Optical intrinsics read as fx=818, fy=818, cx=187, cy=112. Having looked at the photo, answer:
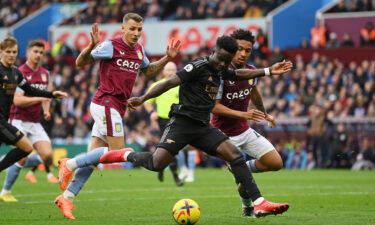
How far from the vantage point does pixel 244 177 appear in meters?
9.75

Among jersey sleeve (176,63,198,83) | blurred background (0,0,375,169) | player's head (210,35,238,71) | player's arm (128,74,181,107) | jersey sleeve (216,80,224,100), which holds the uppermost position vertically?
player's head (210,35,238,71)

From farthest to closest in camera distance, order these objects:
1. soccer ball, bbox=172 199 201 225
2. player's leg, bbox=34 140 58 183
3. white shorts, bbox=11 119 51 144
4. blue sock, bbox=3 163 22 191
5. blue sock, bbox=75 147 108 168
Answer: white shorts, bbox=11 119 51 144 → player's leg, bbox=34 140 58 183 → blue sock, bbox=3 163 22 191 → blue sock, bbox=75 147 108 168 → soccer ball, bbox=172 199 201 225

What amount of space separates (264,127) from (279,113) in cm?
65

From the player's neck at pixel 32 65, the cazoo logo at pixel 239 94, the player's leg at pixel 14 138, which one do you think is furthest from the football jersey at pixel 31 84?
the cazoo logo at pixel 239 94

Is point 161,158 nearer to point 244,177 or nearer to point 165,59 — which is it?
point 244,177

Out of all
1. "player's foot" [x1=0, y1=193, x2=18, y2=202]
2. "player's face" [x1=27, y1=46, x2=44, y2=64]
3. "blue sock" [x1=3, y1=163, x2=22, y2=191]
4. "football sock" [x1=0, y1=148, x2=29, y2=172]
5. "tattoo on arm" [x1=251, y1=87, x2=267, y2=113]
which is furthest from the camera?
"player's face" [x1=27, y1=46, x2=44, y2=64]

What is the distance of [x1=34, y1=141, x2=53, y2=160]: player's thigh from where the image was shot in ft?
48.0

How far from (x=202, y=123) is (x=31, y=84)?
5.69 metres

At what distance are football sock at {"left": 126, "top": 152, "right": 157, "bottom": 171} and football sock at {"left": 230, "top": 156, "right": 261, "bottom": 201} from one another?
97 centimetres

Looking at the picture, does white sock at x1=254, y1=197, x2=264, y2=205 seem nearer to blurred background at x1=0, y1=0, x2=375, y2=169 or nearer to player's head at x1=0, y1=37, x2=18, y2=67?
player's head at x1=0, y1=37, x2=18, y2=67

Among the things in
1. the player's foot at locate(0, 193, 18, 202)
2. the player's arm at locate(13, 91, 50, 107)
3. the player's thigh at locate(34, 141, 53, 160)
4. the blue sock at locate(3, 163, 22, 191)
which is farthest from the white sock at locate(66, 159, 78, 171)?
the player's thigh at locate(34, 141, 53, 160)

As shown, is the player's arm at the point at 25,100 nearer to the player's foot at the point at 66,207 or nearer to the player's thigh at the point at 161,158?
the player's foot at the point at 66,207

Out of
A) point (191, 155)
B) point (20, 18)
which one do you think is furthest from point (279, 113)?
point (20, 18)

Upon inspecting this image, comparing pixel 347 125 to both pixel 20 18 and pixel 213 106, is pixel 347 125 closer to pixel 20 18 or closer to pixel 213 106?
pixel 213 106
